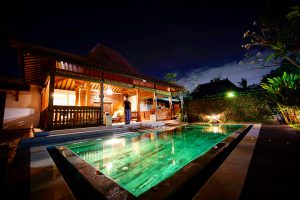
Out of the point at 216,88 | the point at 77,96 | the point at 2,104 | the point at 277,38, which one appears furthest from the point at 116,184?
the point at 216,88

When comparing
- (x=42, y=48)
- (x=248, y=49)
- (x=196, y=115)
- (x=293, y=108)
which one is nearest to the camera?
(x=42, y=48)

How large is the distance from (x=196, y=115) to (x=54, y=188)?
43.3ft

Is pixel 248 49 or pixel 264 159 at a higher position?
pixel 248 49

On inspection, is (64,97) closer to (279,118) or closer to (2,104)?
(2,104)

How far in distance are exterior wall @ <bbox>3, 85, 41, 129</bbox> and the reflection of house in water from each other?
61mm

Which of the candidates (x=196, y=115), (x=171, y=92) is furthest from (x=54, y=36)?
(x=196, y=115)

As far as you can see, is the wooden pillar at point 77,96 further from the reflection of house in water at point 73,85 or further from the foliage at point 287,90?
the foliage at point 287,90

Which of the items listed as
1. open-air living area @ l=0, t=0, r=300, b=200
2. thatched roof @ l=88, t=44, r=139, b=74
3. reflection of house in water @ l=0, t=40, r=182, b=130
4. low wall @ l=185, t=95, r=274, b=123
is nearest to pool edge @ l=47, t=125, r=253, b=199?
open-air living area @ l=0, t=0, r=300, b=200

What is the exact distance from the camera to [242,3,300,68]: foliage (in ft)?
21.3

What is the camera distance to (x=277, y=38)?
7.27 meters

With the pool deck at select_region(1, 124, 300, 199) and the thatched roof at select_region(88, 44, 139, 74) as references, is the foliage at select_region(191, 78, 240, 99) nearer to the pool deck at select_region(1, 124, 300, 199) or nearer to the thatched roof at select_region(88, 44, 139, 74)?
the thatched roof at select_region(88, 44, 139, 74)

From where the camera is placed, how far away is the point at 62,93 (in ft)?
37.0

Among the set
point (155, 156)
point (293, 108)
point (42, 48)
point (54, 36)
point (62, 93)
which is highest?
point (54, 36)

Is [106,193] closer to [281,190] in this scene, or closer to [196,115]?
[281,190]
